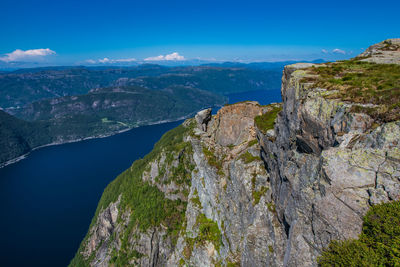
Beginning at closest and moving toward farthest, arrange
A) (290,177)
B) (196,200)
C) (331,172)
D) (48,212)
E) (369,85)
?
(331,172) → (369,85) → (290,177) → (196,200) → (48,212)

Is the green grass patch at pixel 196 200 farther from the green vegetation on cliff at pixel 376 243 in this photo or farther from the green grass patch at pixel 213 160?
the green vegetation on cliff at pixel 376 243

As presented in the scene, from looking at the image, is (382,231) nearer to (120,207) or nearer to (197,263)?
(197,263)

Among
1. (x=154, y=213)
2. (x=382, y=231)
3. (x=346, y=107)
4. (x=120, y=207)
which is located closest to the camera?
(x=382, y=231)

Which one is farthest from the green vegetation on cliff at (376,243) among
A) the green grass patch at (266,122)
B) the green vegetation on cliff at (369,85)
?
the green grass patch at (266,122)

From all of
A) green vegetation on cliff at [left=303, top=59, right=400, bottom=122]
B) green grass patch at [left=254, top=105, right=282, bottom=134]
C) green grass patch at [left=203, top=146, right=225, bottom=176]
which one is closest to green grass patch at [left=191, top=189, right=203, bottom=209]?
green grass patch at [left=203, top=146, right=225, bottom=176]

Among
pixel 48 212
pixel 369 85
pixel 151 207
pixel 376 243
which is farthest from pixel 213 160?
pixel 48 212

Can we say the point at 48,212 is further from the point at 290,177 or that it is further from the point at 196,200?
the point at 290,177

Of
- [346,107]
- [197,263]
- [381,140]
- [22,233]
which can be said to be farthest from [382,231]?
[22,233]
